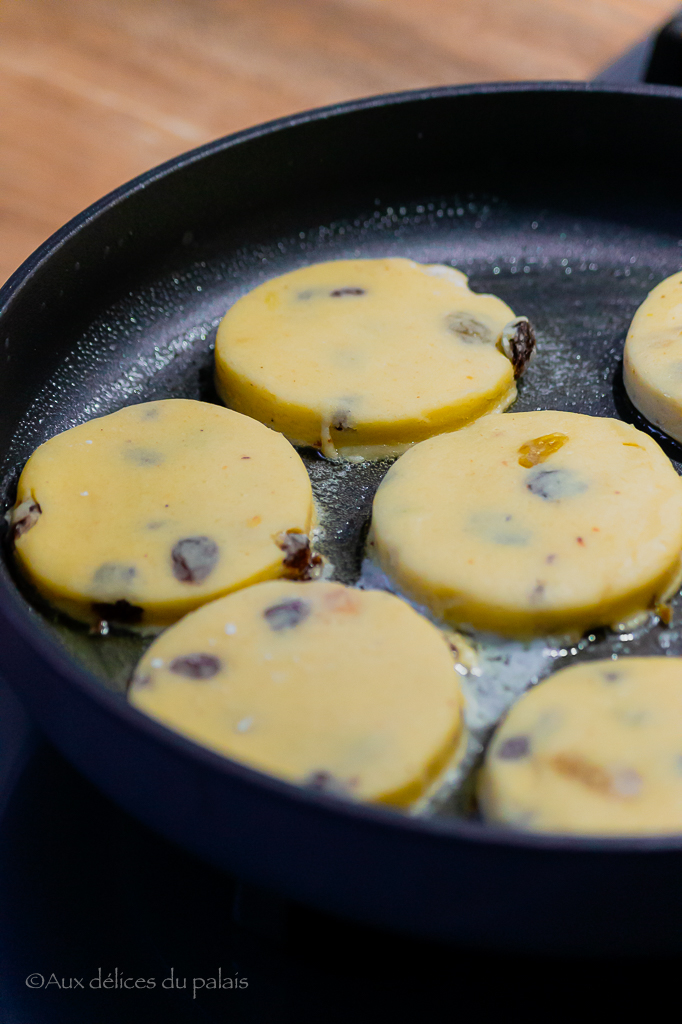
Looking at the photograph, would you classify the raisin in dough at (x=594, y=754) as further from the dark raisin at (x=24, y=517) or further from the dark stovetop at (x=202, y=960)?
the dark raisin at (x=24, y=517)

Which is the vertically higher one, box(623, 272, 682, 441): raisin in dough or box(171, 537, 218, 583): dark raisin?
box(623, 272, 682, 441): raisin in dough

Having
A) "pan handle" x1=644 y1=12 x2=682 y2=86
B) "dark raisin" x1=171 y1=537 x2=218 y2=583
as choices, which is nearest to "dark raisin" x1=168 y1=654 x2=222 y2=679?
"dark raisin" x1=171 y1=537 x2=218 y2=583

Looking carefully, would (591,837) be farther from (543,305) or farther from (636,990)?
(543,305)

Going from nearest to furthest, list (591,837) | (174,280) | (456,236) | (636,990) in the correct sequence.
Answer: (591,837) → (636,990) → (174,280) → (456,236)

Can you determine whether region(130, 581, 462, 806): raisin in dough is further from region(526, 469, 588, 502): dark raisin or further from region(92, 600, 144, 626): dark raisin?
region(526, 469, 588, 502): dark raisin

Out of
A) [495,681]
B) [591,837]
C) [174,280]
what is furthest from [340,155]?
[591,837]

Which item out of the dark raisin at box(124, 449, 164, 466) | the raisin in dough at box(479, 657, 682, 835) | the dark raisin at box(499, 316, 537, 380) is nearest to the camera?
the raisin in dough at box(479, 657, 682, 835)

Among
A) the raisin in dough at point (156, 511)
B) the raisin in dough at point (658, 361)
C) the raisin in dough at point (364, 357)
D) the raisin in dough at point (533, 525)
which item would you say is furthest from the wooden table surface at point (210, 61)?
the raisin in dough at point (533, 525)
